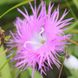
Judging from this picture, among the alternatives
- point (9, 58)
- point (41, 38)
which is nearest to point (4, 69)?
point (9, 58)

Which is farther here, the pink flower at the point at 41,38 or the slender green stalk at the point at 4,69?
the slender green stalk at the point at 4,69

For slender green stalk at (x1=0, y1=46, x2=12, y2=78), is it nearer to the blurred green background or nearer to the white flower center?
the blurred green background

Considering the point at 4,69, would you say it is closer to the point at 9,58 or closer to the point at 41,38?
the point at 9,58

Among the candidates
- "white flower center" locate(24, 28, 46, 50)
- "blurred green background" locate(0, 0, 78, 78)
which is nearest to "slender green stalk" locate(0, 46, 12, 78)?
"blurred green background" locate(0, 0, 78, 78)

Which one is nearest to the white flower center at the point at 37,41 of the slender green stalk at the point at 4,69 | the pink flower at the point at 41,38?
the pink flower at the point at 41,38

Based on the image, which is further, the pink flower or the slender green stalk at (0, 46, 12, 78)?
the slender green stalk at (0, 46, 12, 78)

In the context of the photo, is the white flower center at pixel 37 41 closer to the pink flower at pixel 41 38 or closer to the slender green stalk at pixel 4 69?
the pink flower at pixel 41 38
